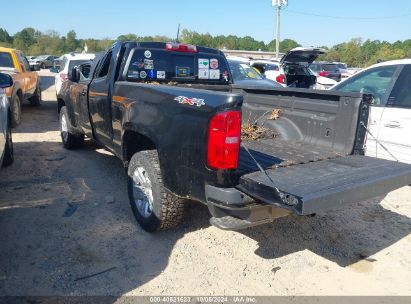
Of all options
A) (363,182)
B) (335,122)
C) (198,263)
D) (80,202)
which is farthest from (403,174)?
(80,202)

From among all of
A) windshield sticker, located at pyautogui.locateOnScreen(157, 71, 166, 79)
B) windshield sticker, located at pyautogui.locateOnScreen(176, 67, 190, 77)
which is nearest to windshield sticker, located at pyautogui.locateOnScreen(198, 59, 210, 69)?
windshield sticker, located at pyautogui.locateOnScreen(176, 67, 190, 77)

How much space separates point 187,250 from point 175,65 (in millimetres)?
2367

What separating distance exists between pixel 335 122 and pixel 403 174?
33.9 inches

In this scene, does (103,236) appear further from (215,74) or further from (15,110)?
(15,110)

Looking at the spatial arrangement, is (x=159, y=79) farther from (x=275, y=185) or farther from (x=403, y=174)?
(x=403, y=174)

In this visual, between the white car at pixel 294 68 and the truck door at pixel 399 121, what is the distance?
7.74 m

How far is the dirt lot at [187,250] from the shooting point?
3094 mm

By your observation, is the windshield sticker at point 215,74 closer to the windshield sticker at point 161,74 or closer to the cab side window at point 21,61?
the windshield sticker at point 161,74

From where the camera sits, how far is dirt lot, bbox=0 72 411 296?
3.09 metres

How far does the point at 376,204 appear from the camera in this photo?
492 cm

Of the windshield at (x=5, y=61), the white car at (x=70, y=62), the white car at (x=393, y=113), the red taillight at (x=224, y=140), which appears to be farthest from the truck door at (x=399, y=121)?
the windshield at (x=5, y=61)

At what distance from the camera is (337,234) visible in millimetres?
4043

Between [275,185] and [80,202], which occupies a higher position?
[275,185]

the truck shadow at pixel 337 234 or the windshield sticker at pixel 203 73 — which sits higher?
the windshield sticker at pixel 203 73
